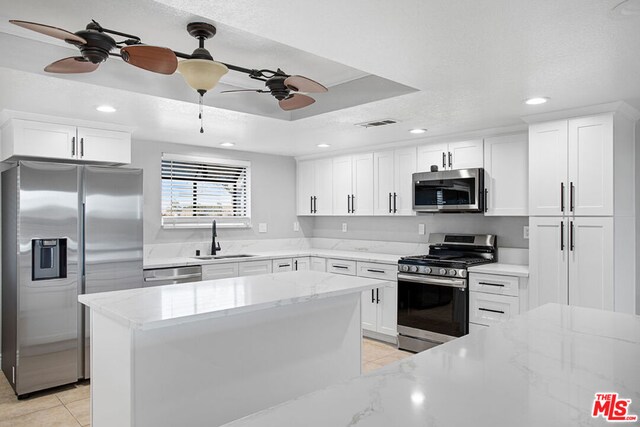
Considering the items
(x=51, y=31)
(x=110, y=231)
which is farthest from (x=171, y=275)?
(x=51, y=31)

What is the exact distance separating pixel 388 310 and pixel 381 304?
0.10 m

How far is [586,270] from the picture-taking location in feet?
11.2

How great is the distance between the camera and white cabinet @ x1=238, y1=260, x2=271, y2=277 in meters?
4.71

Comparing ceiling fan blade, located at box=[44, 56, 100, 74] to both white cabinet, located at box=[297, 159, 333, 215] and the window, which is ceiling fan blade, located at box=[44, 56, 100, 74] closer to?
the window

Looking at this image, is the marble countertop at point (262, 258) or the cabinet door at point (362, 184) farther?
the cabinet door at point (362, 184)

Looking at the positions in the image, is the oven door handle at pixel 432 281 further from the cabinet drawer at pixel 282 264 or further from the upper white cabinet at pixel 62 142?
the upper white cabinet at pixel 62 142

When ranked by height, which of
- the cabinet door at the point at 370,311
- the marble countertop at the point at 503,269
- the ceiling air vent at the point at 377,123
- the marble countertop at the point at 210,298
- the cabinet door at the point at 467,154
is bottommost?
the cabinet door at the point at 370,311

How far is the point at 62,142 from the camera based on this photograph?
366 cm

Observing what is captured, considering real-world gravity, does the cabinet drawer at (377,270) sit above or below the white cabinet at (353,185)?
below

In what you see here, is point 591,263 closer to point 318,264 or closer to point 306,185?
point 318,264

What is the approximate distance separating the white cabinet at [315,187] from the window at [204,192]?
0.80 m

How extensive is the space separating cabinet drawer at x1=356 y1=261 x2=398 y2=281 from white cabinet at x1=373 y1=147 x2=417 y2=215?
66 cm

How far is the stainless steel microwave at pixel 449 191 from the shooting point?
13.6 ft

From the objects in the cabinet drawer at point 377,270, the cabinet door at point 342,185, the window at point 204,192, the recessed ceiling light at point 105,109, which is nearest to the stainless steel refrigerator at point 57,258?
the recessed ceiling light at point 105,109
